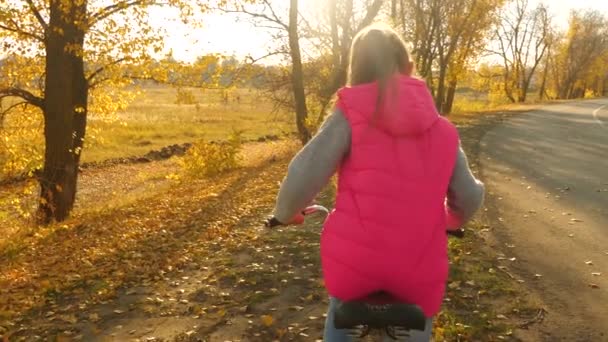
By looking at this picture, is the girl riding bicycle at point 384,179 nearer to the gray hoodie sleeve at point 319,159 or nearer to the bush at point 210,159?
the gray hoodie sleeve at point 319,159

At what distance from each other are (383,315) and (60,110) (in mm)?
12031

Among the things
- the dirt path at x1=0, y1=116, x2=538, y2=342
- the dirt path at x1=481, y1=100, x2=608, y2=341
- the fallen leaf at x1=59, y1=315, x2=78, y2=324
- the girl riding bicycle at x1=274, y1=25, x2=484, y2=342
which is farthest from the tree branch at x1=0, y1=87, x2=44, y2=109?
the girl riding bicycle at x1=274, y1=25, x2=484, y2=342

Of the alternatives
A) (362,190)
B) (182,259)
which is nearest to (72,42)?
(182,259)

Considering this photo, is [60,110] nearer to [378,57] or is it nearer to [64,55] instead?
[64,55]

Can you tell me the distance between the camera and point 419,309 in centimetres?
209

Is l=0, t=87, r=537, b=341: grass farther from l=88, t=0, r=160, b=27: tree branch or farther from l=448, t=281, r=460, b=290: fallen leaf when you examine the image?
l=88, t=0, r=160, b=27: tree branch

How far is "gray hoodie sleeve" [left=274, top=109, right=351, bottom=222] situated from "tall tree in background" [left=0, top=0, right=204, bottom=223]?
10477mm

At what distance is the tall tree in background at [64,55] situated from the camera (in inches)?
473

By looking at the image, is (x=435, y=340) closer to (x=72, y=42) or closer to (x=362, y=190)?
(x=362, y=190)

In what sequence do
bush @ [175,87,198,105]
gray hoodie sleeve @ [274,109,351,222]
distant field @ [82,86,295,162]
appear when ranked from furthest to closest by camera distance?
distant field @ [82,86,295,162], bush @ [175,87,198,105], gray hoodie sleeve @ [274,109,351,222]

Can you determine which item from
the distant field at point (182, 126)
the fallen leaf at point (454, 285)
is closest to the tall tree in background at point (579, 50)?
the distant field at point (182, 126)

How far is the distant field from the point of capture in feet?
73.6

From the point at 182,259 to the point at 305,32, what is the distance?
14544 millimetres

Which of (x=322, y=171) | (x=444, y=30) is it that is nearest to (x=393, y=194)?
(x=322, y=171)
